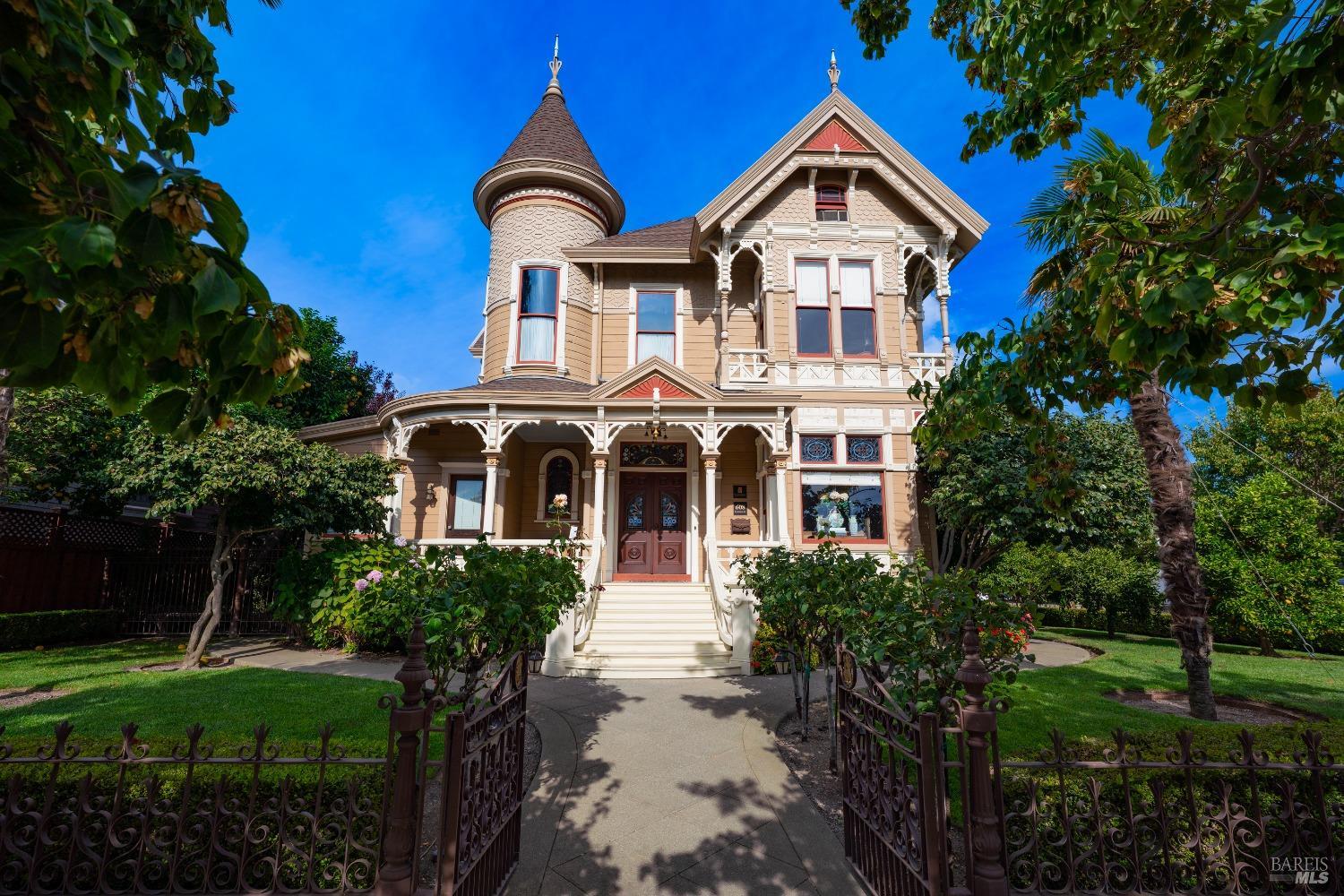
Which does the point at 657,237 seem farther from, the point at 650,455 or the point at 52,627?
the point at 52,627

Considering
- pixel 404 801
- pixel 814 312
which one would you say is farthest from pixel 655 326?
pixel 404 801

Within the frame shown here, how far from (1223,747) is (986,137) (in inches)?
215

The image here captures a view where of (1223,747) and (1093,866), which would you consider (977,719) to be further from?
(1223,747)

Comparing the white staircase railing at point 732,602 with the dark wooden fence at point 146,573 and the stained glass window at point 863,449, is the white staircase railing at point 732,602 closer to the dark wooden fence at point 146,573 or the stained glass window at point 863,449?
the stained glass window at point 863,449

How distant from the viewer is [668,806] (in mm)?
4719

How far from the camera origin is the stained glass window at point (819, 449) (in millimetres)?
14219

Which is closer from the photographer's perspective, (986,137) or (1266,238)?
(1266,238)

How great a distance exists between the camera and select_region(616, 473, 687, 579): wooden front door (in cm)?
1456

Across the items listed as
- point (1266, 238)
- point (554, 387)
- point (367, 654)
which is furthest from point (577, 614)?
point (1266, 238)

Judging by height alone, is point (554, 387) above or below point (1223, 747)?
above

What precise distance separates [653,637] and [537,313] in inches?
377

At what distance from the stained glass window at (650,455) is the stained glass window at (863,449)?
13.6ft

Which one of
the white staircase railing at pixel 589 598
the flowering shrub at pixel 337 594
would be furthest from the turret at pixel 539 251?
the flowering shrub at pixel 337 594

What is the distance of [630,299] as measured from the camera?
54.2ft
